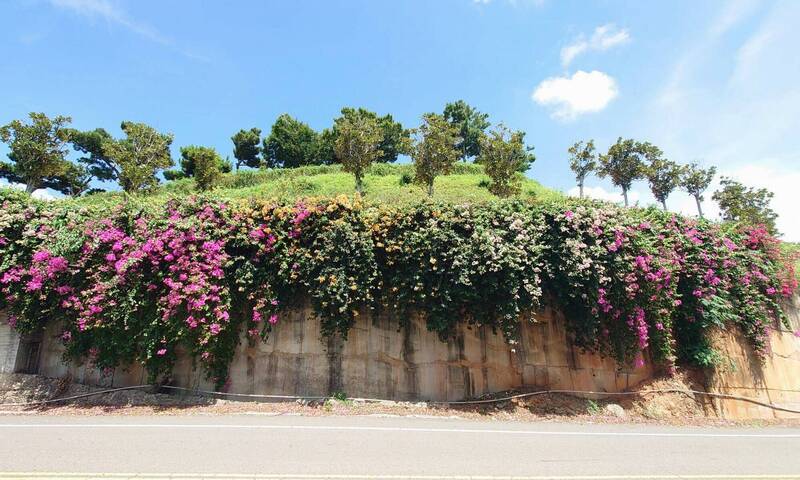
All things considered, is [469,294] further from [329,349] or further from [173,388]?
[173,388]

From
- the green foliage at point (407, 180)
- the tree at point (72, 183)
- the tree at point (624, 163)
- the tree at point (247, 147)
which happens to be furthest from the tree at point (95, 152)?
the tree at point (624, 163)

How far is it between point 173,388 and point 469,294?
7174 millimetres

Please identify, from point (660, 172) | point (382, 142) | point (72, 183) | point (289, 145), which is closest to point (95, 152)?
point (72, 183)

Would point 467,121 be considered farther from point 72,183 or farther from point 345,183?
point 72,183

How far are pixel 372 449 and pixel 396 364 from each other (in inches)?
137

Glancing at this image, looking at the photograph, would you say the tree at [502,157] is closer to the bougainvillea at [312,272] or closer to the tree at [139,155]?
the bougainvillea at [312,272]

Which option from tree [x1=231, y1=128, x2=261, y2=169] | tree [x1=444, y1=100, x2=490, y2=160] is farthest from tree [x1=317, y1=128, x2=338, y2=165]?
tree [x1=444, y1=100, x2=490, y2=160]

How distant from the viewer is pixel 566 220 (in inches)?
341

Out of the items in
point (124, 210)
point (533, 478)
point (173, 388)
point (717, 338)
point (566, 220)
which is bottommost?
point (533, 478)

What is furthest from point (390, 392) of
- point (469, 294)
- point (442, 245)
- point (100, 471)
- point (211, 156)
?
point (211, 156)

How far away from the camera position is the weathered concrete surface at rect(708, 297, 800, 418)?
9844 mm

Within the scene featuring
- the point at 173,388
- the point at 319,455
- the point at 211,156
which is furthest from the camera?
the point at 211,156

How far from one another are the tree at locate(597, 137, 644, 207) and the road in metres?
25.6

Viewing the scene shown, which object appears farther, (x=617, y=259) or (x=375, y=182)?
(x=375, y=182)
